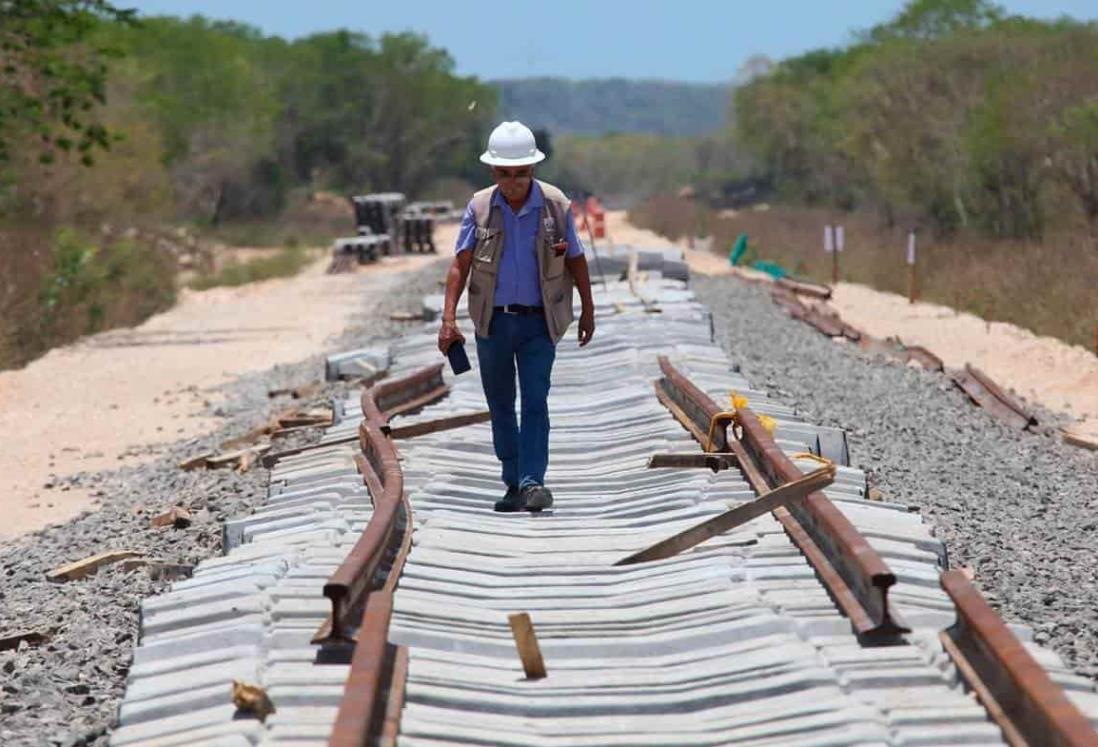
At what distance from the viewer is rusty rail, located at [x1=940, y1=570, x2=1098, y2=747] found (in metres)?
4.79

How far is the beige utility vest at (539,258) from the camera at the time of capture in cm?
861

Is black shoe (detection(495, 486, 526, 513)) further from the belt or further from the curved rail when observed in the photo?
the curved rail

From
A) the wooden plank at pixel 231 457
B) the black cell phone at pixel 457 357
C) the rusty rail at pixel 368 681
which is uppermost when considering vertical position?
the black cell phone at pixel 457 357

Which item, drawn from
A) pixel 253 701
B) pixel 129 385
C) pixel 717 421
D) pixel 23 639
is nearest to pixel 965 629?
pixel 253 701

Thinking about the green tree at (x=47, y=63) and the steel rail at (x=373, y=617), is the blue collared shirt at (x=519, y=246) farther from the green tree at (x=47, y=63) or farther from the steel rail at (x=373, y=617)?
the green tree at (x=47, y=63)

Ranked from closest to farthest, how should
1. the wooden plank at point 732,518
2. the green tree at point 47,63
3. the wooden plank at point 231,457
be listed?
1. the wooden plank at point 732,518
2. the wooden plank at point 231,457
3. the green tree at point 47,63

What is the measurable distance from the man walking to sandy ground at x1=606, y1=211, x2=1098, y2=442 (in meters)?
8.11

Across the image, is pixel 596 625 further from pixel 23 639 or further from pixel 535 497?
pixel 23 639

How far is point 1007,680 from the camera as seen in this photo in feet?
17.6

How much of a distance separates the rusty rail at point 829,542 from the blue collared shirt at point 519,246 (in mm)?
1368

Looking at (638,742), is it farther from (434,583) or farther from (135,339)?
(135,339)

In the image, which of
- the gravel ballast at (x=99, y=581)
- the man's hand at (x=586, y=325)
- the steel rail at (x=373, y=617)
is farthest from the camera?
the man's hand at (x=586, y=325)

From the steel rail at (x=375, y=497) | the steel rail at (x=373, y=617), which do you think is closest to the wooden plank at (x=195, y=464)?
the steel rail at (x=375, y=497)

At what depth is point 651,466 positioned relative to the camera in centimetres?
995
